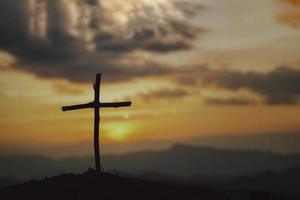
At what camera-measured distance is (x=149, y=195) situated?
28.8m

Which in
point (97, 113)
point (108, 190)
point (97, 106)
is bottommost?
point (108, 190)

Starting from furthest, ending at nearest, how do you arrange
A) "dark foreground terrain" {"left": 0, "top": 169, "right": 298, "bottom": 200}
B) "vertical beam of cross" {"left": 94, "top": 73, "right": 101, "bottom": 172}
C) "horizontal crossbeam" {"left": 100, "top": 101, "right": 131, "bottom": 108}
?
"horizontal crossbeam" {"left": 100, "top": 101, "right": 131, "bottom": 108}
"vertical beam of cross" {"left": 94, "top": 73, "right": 101, "bottom": 172}
"dark foreground terrain" {"left": 0, "top": 169, "right": 298, "bottom": 200}

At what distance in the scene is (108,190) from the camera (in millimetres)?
29016

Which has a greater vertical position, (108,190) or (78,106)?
(78,106)

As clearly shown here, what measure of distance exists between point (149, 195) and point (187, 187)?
96.2 inches

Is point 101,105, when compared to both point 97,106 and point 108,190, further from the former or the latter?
point 108,190

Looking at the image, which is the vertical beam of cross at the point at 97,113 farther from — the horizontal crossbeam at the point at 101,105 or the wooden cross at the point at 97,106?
the horizontal crossbeam at the point at 101,105

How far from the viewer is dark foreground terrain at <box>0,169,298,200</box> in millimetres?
28828

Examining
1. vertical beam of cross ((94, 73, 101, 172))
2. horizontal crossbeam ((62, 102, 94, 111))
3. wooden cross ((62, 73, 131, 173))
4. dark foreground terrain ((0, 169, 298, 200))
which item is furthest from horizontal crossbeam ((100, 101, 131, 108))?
dark foreground terrain ((0, 169, 298, 200))

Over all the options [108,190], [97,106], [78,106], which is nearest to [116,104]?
[97,106]

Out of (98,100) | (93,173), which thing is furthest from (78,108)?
(93,173)

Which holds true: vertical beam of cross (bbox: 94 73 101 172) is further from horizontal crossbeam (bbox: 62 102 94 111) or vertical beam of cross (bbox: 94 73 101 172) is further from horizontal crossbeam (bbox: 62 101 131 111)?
horizontal crossbeam (bbox: 62 102 94 111)

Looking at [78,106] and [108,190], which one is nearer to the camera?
[108,190]

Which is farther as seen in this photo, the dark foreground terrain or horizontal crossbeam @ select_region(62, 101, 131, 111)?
horizontal crossbeam @ select_region(62, 101, 131, 111)
